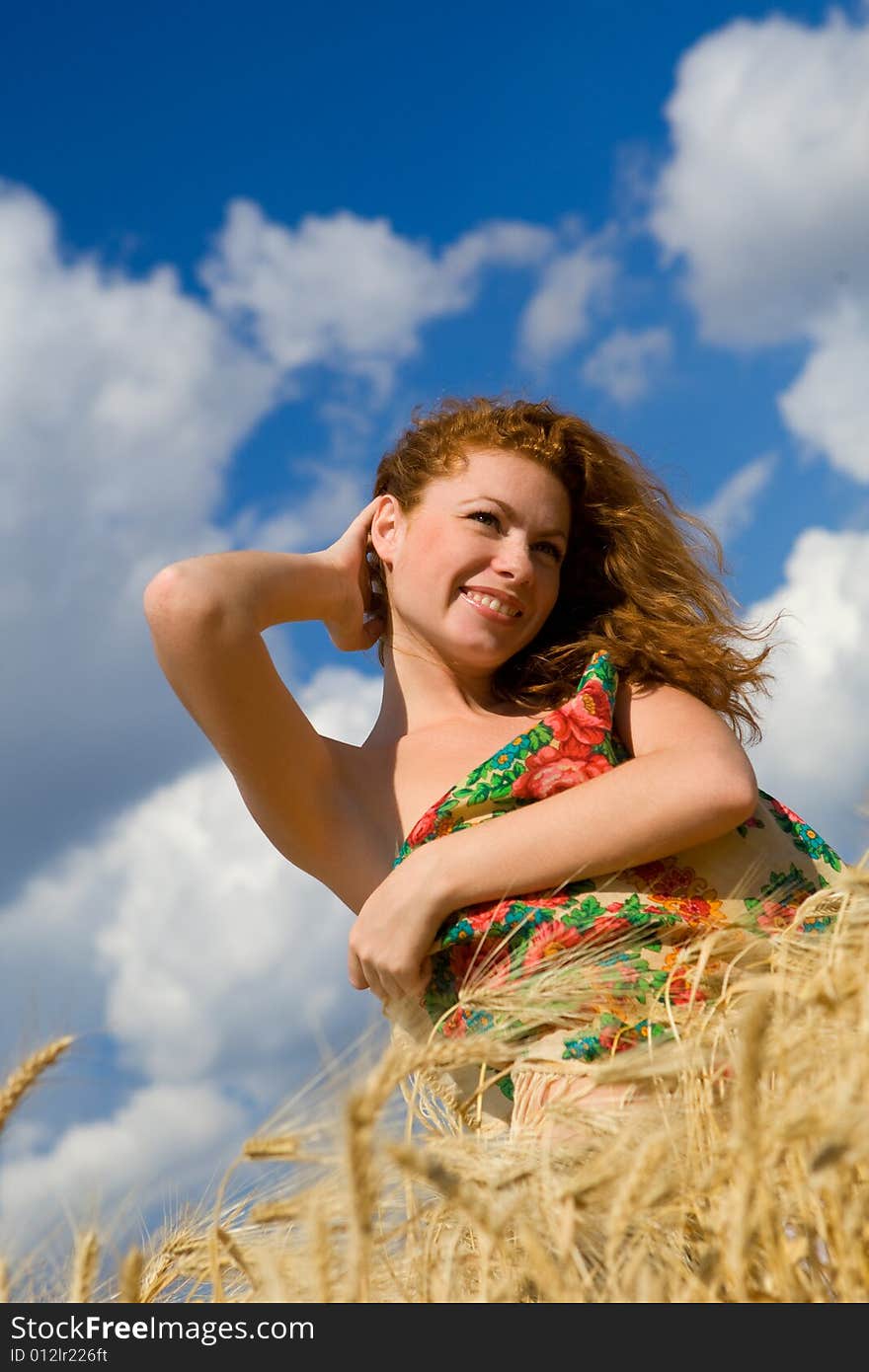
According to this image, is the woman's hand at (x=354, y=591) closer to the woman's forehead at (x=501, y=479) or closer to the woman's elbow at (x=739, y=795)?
the woman's forehead at (x=501, y=479)

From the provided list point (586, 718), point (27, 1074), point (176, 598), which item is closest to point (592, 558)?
point (586, 718)

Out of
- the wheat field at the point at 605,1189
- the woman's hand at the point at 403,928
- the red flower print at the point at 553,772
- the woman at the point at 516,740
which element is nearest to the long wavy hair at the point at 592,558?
the woman at the point at 516,740

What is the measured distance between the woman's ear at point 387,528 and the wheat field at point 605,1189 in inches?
60.6

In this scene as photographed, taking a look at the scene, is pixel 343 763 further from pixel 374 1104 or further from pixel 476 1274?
pixel 374 1104

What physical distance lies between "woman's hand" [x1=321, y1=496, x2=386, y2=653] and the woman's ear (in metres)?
0.03

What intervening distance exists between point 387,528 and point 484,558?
0.39 m

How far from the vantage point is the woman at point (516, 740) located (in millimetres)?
1794

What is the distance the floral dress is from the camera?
155cm

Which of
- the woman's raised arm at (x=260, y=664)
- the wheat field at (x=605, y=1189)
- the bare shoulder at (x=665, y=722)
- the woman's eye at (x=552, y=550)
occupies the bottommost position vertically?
the wheat field at (x=605, y=1189)

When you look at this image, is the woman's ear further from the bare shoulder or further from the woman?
the bare shoulder

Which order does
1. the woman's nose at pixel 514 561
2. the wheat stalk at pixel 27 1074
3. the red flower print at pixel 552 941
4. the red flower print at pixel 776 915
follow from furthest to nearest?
the woman's nose at pixel 514 561 → the red flower print at pixel 776 915 → the red flower print at pixel 552 941 → the wheat stalk at pixel 27 1074
